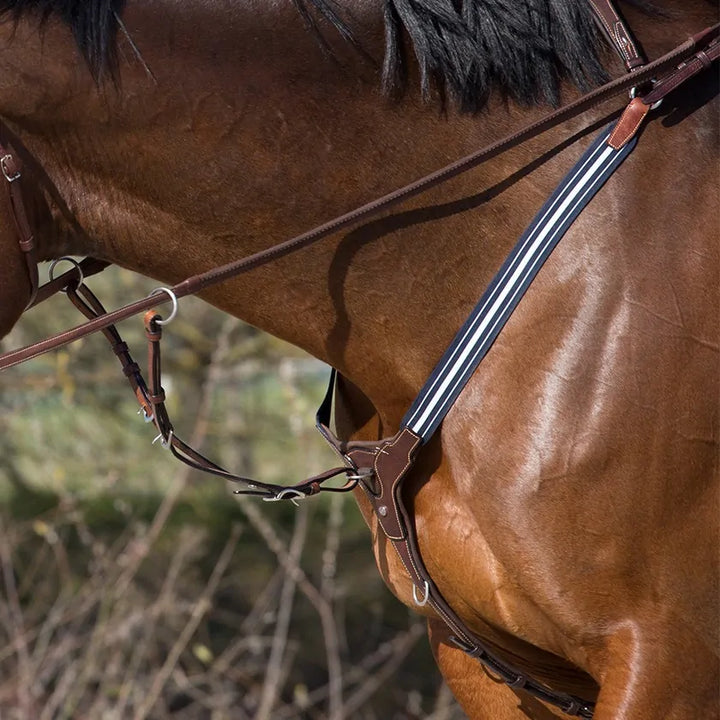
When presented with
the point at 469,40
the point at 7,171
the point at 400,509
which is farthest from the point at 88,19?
the point at 400,509

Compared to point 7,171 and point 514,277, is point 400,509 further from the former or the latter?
point 7,171

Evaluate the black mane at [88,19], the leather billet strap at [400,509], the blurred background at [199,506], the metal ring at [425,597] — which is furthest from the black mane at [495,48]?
the blurred background at [199,506]

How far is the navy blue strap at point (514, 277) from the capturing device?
5.59ft

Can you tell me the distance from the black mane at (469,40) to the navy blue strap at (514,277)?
0.15 meters

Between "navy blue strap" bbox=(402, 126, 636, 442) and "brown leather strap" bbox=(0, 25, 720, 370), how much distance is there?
71mm

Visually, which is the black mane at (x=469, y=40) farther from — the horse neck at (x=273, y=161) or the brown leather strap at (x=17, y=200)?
the brown leather strap at (x=17, y=200)

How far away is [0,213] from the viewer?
1.74 m

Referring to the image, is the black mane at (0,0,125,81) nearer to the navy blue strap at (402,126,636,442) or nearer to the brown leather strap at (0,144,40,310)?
the brown leather strap at (0,144,40,310)

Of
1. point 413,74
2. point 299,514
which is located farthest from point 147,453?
point 413,74

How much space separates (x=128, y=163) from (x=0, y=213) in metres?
0.23

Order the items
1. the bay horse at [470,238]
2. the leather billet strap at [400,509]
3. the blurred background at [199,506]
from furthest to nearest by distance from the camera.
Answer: the blurred background at [199,506]
the leather billet strap at [400,509]
the bay horse at [470,238]

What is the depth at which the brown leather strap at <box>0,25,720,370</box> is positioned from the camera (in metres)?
1.70

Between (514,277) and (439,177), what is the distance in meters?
0.21

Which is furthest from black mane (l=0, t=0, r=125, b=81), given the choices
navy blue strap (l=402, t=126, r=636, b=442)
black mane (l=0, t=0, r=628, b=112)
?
navy blue strap (l=402, t=126, r=636, b=442)
